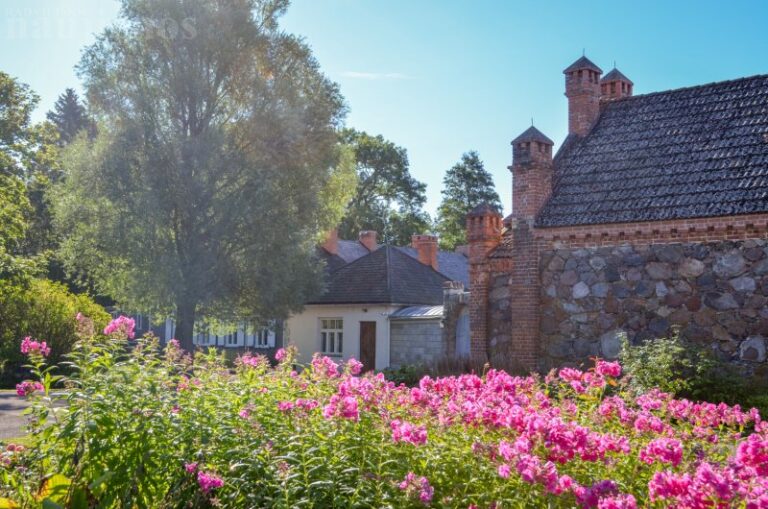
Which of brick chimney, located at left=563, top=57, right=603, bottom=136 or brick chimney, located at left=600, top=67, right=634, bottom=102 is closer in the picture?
brick chimney, located at left=563, top=57, right=603, bottom=136

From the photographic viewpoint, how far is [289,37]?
29953 mm

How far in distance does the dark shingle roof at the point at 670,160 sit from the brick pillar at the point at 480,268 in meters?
1.51

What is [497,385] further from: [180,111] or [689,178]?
[180,111]

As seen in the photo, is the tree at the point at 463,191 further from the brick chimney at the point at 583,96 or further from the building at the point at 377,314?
the brick chimney at the point at 583,96

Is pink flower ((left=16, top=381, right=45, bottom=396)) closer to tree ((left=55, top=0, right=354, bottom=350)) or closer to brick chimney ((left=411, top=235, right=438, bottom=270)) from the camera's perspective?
tree ((left=55, top=0, right=354, bottom=350))

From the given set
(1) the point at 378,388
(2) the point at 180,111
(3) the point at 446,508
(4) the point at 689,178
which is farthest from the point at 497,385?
(2) the point at 180,111

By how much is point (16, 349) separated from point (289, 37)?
14318 millimetres

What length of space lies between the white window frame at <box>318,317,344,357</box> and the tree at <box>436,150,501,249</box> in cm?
3260

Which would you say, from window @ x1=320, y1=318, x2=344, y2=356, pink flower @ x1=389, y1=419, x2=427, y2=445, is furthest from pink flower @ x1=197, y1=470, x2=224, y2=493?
window @ x1=320, y1=318, x2=344, y2=356

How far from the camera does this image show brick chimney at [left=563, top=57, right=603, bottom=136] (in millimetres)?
20641

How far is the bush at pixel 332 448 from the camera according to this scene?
503cm

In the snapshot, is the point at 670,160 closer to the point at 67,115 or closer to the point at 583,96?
the point at 583,96

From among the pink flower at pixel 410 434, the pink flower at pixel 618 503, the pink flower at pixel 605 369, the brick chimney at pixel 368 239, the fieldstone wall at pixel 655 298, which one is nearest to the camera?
the pink flower at pixel 618 503

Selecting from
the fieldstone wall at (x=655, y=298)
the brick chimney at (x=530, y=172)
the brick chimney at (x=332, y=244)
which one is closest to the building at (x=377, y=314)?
the brick chimney at (x=332, y=244)
